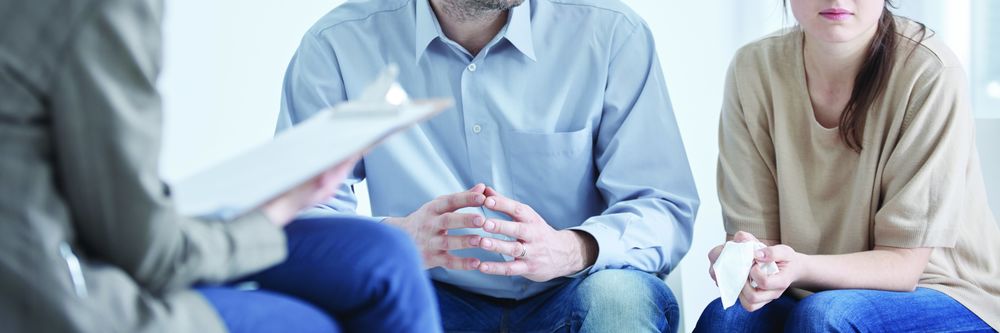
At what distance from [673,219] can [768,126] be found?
222 millimetres

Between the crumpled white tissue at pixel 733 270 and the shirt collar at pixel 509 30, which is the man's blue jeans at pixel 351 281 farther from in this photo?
the shirt collar at pixel 509 30

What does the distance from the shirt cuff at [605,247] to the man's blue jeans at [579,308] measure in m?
0.03

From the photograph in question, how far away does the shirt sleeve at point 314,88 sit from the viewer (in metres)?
1.95

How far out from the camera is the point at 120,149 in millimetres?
911

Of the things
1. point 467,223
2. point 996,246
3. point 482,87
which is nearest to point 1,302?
point 467,223

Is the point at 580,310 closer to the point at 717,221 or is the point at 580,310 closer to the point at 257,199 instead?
the point at 257,199

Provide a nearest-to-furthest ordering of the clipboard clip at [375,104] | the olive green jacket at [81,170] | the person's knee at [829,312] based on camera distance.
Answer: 1. the olive green jacket at [81,170]
2. the clipboard clip at [375,104]
3. the person's knee at [829,312]

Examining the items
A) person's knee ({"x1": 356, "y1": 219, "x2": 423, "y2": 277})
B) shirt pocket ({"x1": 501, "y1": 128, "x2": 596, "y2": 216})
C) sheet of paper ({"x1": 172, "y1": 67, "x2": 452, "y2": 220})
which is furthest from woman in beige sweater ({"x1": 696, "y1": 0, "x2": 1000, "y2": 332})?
sheet of paper ({"x1": 172, "y1": 67, "x2": 452, "y2": 220})

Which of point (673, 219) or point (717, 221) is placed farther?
point (717, 221)

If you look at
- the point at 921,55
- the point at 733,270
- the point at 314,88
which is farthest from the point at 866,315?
the point at 314,88

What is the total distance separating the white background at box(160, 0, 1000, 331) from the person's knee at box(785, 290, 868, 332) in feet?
2.87

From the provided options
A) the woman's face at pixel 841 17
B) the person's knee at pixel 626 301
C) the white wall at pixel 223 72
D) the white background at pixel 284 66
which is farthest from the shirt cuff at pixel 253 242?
the white wall at pixel 223 72

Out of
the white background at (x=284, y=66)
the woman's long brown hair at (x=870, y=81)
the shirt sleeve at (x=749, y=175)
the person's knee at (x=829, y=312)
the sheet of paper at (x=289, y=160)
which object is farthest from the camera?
the white background at (x=284, y=66)

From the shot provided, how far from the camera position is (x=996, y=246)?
1.80 m
